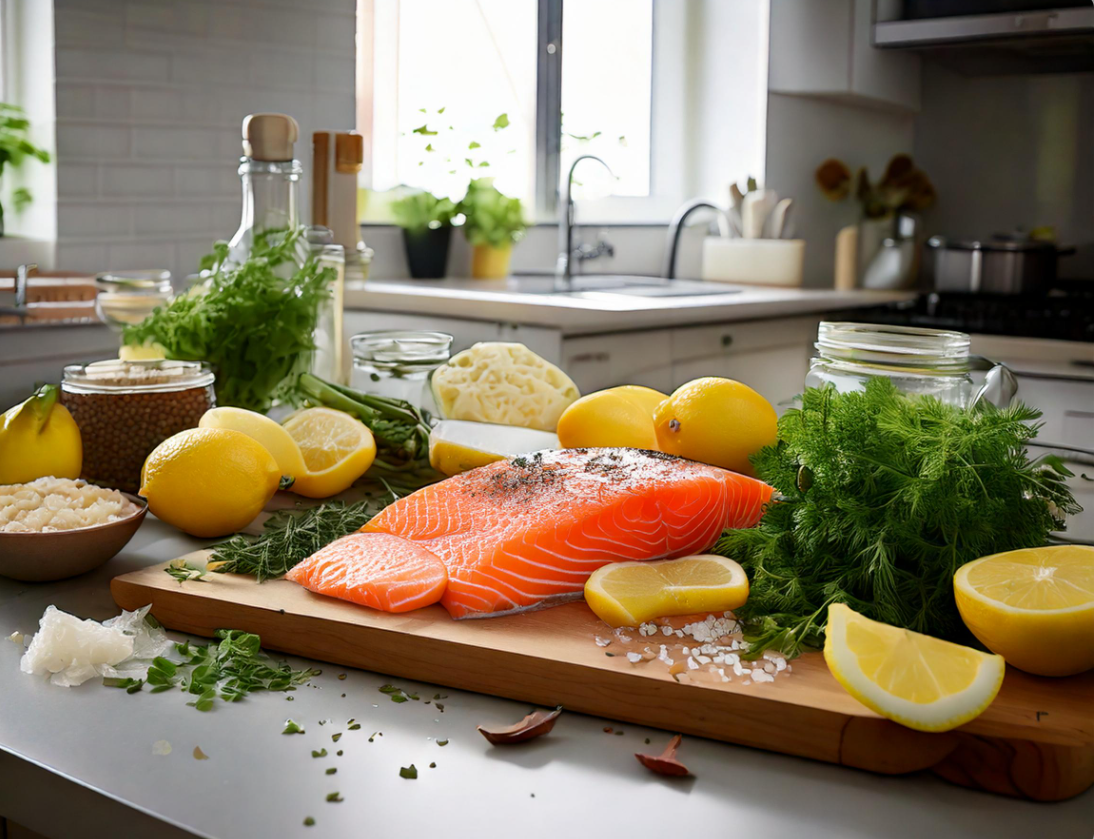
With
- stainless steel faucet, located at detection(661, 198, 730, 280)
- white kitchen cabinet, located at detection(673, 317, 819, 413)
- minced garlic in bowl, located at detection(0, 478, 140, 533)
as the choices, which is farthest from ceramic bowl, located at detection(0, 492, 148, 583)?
stainless steel faucet, located at detection(661, 198, 730, 280)

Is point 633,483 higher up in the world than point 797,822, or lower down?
higher up

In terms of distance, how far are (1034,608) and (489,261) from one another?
260 cm

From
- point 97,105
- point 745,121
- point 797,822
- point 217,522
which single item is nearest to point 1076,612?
point 797,822

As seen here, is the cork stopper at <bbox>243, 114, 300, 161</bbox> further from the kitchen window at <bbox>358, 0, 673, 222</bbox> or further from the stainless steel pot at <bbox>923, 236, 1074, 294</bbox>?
the stainless steel pot at <bbox>923, 236, 1074, 294</bbox>

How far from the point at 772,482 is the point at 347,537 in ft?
1.12

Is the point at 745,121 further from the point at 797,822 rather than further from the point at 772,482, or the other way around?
the point at 797,822

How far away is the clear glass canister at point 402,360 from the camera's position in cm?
116

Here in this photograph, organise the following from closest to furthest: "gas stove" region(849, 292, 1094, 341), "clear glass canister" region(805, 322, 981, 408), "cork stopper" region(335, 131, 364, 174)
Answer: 1. "clear glass canister" region(805, 322, 981, 408)
2. "cork stopper" region(335, 131, 364, 174)
3. "gas stove" region(849, 292, 1094, 341)

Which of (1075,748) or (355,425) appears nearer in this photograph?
(1075,748)

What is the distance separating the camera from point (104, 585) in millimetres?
798

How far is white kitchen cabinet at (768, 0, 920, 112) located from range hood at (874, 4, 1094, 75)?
0.27 feet

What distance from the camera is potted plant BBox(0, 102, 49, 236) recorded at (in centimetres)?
220

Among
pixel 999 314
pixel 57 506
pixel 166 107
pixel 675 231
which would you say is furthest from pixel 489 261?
pixel 57 506

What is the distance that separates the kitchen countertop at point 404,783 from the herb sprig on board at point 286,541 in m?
0.16
